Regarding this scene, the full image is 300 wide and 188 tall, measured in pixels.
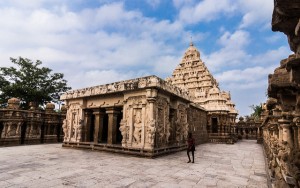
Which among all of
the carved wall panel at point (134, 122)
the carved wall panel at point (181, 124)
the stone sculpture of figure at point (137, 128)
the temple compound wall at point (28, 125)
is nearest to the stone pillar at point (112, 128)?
the carved wall panel at point (134, 122)

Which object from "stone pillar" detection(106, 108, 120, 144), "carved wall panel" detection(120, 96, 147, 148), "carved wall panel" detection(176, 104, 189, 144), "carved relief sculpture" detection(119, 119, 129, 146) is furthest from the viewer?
"carved wall panel" detection(176, 104, 189, 144)

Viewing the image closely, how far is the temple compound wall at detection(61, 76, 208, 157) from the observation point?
8.44 metres

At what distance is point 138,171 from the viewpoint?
18.4ft

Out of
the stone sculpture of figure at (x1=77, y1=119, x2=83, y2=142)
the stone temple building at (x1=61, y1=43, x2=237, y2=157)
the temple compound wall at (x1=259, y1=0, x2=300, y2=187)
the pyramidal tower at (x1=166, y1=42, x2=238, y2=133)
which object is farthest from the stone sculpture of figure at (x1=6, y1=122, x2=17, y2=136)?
the pyramidal tower at (x1=166, y1=42, x2=238, y2=133)

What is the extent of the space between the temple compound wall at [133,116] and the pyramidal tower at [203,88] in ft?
26.8

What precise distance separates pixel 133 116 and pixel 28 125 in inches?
349

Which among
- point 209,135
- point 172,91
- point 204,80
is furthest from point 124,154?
point 204,80

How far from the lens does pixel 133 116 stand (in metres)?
8.99

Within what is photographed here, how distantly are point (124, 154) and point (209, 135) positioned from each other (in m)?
12.3

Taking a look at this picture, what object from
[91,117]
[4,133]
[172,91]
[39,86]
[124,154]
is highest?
[39,86]

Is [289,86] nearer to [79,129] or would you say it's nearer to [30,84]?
[79,129]

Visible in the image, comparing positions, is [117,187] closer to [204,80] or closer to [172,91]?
[172,91]

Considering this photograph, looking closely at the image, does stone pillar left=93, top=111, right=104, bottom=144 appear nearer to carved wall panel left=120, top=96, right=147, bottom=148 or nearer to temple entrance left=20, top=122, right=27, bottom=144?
carved wall panel left=120, top=96, right=147, bottom=148

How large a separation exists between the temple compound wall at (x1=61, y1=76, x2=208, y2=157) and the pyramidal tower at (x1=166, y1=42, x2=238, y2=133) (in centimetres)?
816
